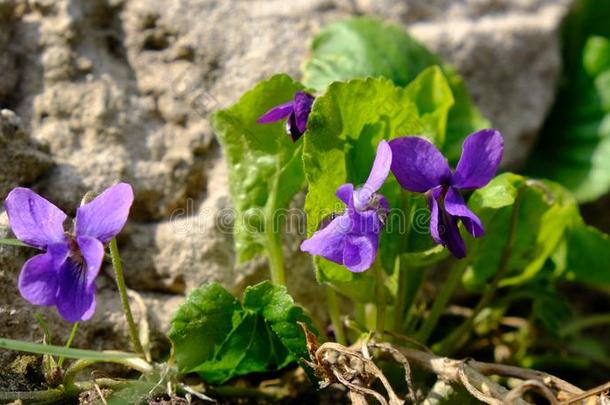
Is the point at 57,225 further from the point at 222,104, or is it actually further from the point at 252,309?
the point at 222,104

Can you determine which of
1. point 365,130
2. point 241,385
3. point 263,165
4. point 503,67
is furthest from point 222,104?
point 503,67

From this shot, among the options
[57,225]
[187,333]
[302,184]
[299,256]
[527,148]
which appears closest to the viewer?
[57,225]

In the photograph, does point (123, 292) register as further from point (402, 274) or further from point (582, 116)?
point (582, 116)

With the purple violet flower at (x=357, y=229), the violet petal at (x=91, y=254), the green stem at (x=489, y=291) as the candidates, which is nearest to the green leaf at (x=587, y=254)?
the green stem at (x=489, y=291)

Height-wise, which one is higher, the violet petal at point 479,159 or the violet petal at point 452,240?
the violet petal at point 479,159

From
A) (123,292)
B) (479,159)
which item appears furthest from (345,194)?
(123,292)

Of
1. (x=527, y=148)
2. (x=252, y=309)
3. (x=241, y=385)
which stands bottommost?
(x=241, y=385)

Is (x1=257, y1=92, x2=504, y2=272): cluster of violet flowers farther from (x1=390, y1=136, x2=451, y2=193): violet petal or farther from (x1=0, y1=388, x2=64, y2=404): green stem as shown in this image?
(x1=0, y1=388, x2=64, y2=404): green stem

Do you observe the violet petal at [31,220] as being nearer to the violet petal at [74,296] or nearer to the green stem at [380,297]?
the violet petal at [74,296]

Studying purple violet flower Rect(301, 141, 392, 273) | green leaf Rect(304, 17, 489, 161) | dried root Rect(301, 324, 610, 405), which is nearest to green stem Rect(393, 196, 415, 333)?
dried root Rect(301, 324, 610, 405)
